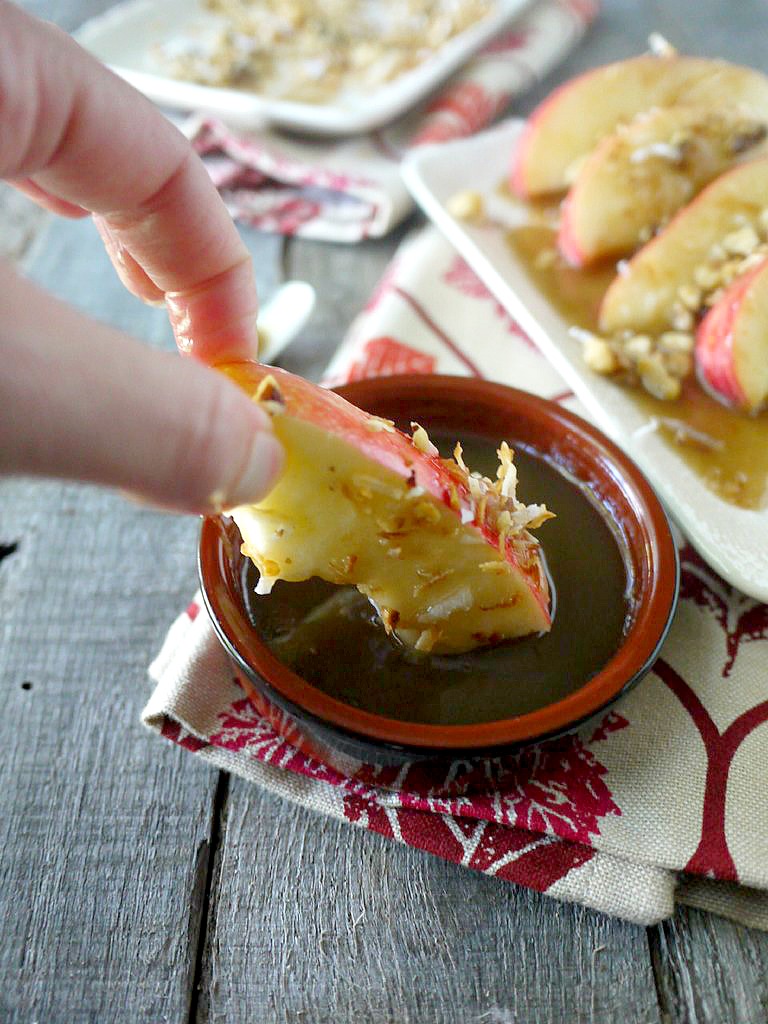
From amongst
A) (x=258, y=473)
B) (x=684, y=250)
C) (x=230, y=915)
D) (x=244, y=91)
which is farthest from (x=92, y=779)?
(x=244, y=91)

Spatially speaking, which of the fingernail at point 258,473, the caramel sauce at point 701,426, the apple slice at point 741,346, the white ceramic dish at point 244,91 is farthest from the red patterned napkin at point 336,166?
the fingernail at point 258,473

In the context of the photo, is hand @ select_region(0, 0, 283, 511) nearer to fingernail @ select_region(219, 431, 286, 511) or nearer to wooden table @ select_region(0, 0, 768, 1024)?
fingernail @ select_region(219, 431, 286, 511)

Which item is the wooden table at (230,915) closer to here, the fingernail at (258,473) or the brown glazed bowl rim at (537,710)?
the brown glazed bowl rim at (537,710)

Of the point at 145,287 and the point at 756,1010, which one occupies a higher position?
the point at 145,287

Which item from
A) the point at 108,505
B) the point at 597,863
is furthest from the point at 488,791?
the point at 108,505

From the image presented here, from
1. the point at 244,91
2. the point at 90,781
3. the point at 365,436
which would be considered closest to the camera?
the point at 365,436

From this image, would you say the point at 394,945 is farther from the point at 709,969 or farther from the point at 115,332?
the point at 115,332

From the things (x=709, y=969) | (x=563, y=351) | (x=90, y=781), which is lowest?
(x=90, y=781)

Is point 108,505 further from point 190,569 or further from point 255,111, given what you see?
point 255,111
